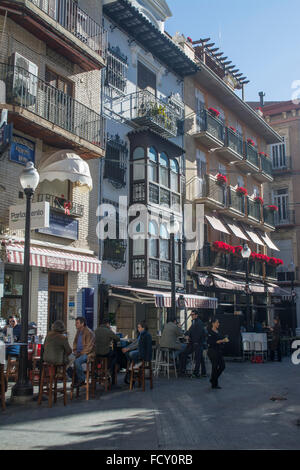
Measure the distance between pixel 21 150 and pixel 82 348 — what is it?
20.8ft

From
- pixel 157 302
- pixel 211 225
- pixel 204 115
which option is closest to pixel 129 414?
pixel 157 302

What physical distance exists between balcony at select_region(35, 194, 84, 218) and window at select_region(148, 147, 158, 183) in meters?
4.98

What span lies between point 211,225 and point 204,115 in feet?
17.9

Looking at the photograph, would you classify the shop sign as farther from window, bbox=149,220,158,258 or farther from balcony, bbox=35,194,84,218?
window, bbox=149,220,158,258

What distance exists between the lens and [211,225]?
25438mm

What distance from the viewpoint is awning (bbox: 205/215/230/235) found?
2555 centimetres

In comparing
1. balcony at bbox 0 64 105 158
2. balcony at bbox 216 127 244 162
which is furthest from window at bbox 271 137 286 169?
balcony at bbox 0 64 105 158

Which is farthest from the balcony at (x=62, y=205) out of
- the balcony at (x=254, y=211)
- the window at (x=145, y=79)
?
the balcony at (x=254, y=211)

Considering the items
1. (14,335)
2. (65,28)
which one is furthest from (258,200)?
(14,335)

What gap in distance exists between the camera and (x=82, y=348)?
11.0 meters

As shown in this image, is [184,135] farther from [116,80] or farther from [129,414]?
[129,414]

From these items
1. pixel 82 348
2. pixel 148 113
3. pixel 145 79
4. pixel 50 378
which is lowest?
pixel 50 378

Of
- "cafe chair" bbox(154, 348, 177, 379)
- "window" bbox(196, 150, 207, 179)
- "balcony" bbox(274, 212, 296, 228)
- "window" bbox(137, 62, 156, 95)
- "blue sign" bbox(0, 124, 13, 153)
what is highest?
"window" bbox(137, 62, 156, 95)

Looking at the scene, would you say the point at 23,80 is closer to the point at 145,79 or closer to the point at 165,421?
the point at 145,79
